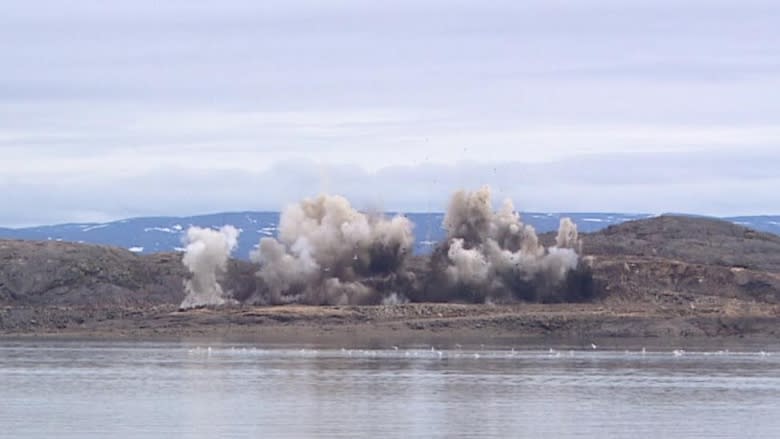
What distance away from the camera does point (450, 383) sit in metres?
82.7

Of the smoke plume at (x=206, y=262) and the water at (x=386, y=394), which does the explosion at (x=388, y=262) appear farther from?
the water at (x=386, y=394)

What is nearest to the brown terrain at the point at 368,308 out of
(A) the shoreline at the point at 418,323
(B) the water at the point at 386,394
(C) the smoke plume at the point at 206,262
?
(A) the shoreline at the point at 418,323

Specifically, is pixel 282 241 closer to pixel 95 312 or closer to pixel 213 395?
pixel 95 312

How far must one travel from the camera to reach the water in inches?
2371

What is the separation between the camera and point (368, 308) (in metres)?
150

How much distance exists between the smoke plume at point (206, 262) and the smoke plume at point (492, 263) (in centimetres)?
2030

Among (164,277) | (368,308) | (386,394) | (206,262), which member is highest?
(206,262)

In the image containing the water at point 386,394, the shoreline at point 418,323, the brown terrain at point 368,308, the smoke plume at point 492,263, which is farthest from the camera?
the smoke plume at point 492,263

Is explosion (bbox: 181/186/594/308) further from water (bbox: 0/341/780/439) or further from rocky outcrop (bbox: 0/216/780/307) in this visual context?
water (bbox: 0/341/780/439)

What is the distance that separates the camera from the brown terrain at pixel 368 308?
143375 mm

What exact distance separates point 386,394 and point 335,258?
8947 cm

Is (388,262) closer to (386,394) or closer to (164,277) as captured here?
(164,277)

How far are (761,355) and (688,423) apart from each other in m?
52.5

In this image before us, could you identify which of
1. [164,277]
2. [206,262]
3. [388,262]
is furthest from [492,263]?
[164,277]
